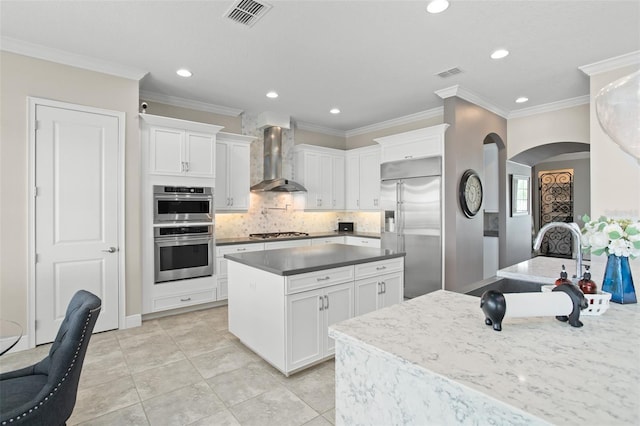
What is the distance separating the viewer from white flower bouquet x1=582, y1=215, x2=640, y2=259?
1385 mm

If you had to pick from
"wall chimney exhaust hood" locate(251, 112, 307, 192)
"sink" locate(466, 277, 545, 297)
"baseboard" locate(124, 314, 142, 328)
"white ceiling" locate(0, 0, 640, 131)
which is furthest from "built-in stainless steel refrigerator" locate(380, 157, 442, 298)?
"baseboard" locate(124, 314, 142, 328)

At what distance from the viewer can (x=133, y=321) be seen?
12.0 ft

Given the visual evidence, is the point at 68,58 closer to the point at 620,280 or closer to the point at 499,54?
the point at 499,54

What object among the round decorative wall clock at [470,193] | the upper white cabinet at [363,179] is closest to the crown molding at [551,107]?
the round decorative wall clock at [470,193]

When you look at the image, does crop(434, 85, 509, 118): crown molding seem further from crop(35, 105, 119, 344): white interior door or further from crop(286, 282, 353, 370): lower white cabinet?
crop(35, 105, 119, 344): white interior door

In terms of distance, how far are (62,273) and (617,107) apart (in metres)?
4.37

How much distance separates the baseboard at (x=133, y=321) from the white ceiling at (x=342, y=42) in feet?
9.08

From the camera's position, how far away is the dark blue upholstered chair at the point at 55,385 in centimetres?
139

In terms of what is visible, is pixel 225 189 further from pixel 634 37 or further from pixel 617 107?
pixel 634 37

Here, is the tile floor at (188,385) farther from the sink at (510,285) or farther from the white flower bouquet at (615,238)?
the white flower bouquet at (615,238)

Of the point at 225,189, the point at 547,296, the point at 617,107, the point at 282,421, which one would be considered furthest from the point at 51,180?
the point at 617,107

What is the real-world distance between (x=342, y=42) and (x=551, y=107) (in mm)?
3657

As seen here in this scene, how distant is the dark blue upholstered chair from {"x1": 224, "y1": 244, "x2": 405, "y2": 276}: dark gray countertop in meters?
1.22

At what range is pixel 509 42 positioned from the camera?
9.80 ft
